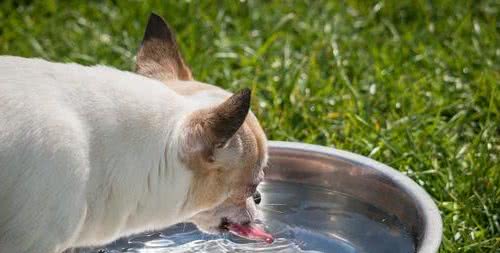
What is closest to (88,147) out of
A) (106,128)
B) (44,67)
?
(106,128)

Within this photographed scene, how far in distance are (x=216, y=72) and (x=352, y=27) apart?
44.7 inches

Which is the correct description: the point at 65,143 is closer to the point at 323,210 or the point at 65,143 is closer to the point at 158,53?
the point at 158,53

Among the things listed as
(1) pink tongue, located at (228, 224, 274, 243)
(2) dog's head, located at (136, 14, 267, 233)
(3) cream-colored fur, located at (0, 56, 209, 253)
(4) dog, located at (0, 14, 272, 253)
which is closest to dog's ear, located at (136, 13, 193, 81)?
(2) dog's head, located at (136, 14, 267, 233)

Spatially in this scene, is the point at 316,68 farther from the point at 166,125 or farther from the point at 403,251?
the point at 166,125

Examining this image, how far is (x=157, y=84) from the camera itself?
11.5 feet

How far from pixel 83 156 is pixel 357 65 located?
9.69 feet

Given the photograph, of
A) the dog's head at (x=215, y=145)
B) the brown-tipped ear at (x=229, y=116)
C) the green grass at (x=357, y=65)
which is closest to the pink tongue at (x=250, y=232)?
the dog's head at (x=215, y=145)

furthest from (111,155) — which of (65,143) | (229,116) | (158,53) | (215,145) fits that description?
(158,53)

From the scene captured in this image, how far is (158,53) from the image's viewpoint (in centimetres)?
382

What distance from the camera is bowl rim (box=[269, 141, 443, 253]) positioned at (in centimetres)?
351

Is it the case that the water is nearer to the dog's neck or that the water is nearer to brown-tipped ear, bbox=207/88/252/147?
the dog's neck

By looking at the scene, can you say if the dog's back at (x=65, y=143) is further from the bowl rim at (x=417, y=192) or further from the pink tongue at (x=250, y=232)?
the bowl rim at (x=417, y=192)

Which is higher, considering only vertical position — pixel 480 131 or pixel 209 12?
pixel 209 12

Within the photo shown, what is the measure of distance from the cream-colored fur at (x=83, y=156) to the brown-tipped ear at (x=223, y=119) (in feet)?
0.38
